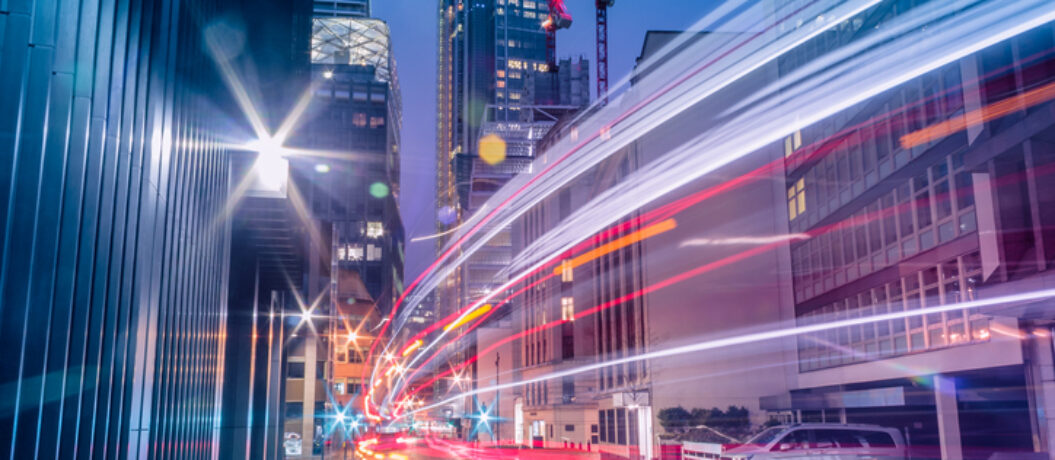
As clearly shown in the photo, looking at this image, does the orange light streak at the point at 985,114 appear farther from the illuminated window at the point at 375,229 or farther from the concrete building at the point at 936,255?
the illuminated window at the point at 375,229

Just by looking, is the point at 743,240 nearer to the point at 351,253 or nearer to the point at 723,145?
the point at 723,145

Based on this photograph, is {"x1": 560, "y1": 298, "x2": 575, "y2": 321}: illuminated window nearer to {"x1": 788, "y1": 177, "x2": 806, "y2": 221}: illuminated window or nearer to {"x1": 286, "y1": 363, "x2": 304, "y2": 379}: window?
{"x1": 286, "y1": 363, "x2": 304, "y2": 379}: window

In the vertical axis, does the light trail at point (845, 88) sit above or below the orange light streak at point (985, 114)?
above

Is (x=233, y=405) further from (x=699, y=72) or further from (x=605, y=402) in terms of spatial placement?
(x=605, y=402)

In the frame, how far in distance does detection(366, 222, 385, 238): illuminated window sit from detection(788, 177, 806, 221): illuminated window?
10304cm

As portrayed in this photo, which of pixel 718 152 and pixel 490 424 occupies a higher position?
pixel 718 152

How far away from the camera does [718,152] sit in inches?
1501

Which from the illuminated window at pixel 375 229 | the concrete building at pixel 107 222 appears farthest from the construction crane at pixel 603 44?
the concrete building at pixel 107 222

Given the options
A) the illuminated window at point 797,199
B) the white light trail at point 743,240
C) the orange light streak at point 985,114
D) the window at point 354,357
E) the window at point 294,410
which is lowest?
the window at point 294,410

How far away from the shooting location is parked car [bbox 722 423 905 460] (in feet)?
53.3

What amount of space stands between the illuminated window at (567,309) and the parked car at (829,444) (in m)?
53.0

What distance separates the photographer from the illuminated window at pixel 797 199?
1512 inches

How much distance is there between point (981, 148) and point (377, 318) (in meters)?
96.7

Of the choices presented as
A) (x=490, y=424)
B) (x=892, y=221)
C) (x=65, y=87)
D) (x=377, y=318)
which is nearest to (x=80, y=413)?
(x=65, y=87)
